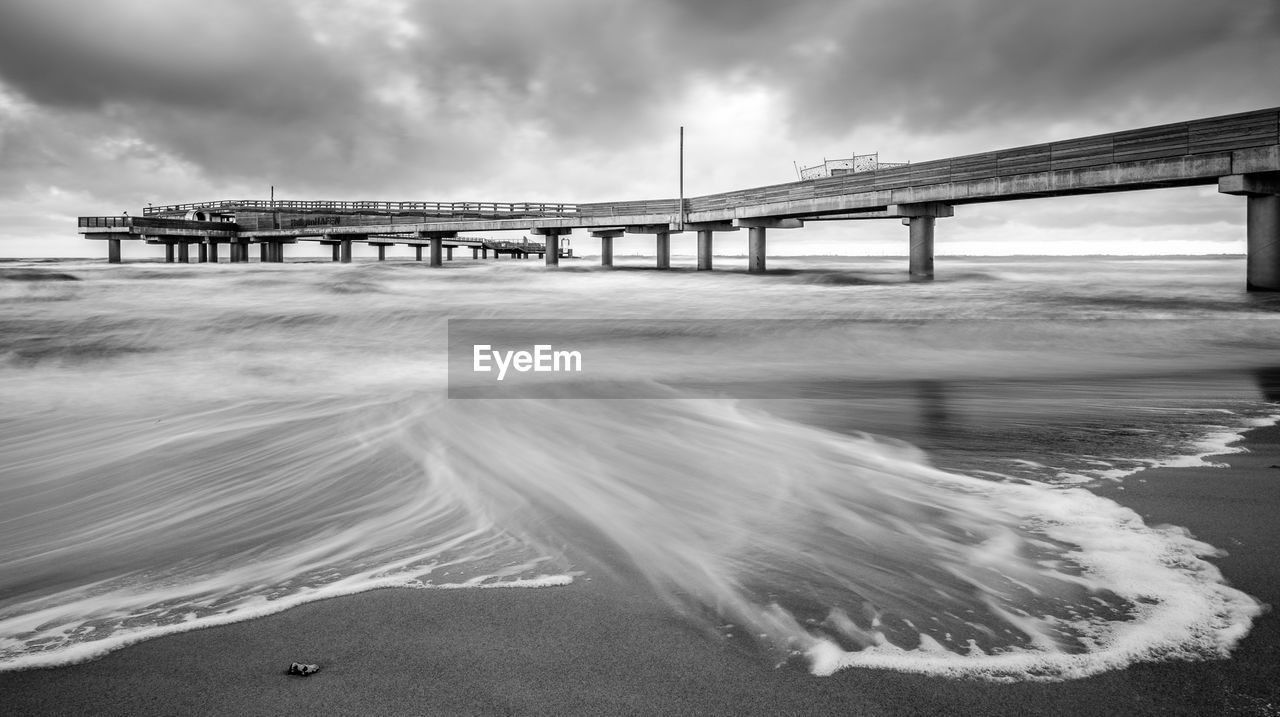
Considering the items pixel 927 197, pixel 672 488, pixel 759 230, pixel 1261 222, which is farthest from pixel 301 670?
pixel 759 230

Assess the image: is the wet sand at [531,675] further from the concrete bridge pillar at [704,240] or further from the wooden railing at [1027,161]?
the concrete bridge pillar at [704,240]

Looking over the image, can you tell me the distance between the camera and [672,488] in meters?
6.04

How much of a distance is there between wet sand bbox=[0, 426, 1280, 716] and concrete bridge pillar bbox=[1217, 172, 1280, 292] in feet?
80.4

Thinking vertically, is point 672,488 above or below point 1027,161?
below

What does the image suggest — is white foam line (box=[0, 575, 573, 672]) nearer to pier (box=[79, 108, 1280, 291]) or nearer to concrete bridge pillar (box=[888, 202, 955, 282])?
pier (box=[79, 108, 1280, 291])

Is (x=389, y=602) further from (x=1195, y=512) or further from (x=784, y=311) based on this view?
(x=784, y=311)

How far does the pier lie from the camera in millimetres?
22344

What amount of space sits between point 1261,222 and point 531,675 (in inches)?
1101

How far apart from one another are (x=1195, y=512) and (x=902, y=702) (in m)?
3.30

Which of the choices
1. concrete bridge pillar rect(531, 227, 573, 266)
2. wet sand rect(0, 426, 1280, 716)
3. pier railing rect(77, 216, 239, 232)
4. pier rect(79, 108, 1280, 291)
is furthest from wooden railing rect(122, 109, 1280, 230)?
pier railing rect(77, 216, 239, 232)

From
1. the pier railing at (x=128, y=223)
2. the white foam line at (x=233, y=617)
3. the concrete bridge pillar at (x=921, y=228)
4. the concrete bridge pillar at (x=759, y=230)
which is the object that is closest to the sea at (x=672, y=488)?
the white foam line at (x=233, y=617)

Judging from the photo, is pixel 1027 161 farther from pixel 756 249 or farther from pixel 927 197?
pixel 756 249

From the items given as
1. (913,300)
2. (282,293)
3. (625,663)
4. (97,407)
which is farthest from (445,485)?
(282,293)

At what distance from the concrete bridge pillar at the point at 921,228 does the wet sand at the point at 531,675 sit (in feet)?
105
